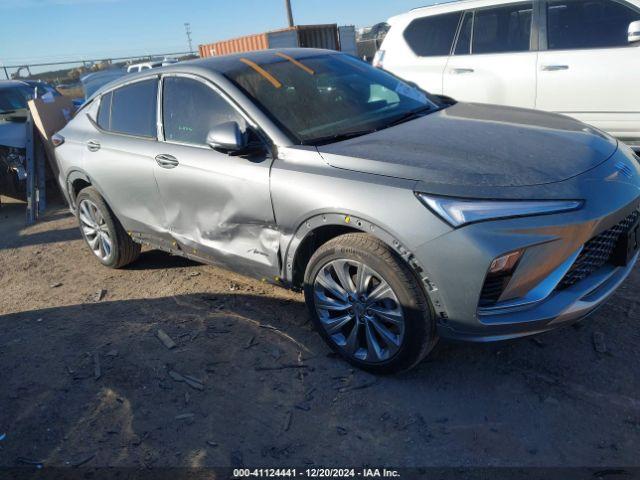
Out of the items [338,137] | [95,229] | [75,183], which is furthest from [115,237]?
[338,137]

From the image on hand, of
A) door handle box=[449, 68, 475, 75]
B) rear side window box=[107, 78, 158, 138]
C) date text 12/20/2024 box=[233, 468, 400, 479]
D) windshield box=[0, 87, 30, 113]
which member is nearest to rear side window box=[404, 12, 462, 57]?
door handle box=[449, 68, 475, 75]

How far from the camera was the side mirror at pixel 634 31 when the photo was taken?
4945mm

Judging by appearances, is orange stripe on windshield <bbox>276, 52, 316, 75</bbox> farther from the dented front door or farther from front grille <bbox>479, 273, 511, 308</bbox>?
front grille <bbox>479, 273, 511, 308</bbox>

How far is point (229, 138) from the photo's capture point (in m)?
3.15

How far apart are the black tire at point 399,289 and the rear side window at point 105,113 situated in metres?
2.60

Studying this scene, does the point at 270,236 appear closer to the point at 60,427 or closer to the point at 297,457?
the point at 297,457

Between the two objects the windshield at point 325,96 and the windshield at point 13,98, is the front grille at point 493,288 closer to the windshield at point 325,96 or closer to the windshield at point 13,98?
the windshield at point 325,96

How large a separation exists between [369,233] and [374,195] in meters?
0.20

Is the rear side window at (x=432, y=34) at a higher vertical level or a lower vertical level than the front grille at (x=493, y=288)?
higher

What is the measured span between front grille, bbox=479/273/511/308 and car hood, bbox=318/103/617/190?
0.43m

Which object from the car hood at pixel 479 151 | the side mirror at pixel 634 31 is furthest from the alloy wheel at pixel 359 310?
→ the side mirror at pixel 634 31

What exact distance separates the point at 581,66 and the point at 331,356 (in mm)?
4080

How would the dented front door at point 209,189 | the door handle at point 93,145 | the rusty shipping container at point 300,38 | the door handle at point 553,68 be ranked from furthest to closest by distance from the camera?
the rusty shipping container at point 300,38, the door handle at point 553,68, the door handle at point 93,145, the dented front door at point 209,189

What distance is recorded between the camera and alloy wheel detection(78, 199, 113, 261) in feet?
16.0
